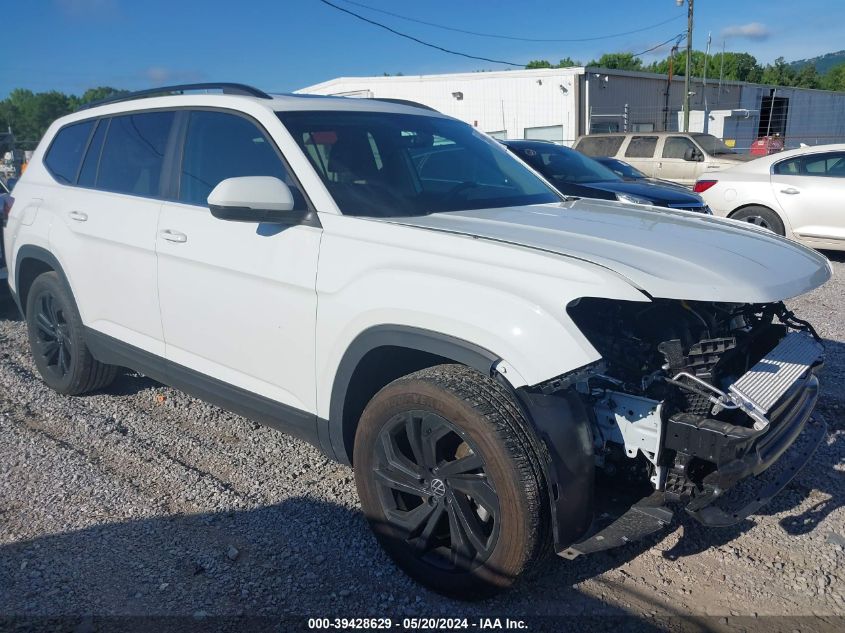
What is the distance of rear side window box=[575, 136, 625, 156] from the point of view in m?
18.5

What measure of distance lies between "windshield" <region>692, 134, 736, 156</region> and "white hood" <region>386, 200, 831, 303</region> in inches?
600

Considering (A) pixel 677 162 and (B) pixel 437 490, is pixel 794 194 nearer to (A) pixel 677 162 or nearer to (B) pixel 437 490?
(A) pixel 677 162

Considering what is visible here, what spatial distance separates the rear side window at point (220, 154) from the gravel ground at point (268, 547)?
4.97 feet

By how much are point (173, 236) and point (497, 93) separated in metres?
26.5

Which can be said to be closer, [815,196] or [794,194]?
[815,196]

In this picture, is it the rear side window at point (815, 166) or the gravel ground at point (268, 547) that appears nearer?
the gravel ground at point (268, 547)

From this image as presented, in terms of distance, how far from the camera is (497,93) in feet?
93.5

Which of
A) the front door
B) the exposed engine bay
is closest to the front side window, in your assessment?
the front door

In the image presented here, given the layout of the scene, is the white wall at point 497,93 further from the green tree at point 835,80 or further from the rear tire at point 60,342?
the green tree at point 835,80

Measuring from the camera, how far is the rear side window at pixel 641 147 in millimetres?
18000

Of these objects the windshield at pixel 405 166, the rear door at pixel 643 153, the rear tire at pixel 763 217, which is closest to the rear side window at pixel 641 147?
the rear door at pixel 643 153

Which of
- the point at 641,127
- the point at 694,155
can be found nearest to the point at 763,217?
the point at 694,155

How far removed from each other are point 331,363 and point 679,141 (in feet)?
54.7

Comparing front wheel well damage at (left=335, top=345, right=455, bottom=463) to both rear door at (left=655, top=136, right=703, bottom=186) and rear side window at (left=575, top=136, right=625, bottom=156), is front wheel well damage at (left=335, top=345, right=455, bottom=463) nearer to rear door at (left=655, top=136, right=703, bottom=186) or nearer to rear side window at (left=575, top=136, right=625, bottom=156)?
rear door at (left=655, top=136, right=703, bottom=186)
